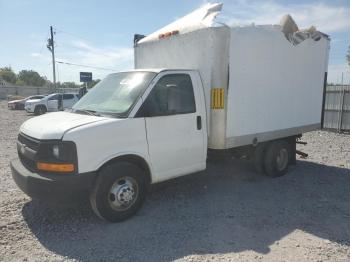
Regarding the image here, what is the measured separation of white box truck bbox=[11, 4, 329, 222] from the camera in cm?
395

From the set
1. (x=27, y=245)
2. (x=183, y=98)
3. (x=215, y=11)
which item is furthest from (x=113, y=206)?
(x=215, y=11)

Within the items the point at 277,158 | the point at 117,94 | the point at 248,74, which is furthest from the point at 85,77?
the point at 248,74

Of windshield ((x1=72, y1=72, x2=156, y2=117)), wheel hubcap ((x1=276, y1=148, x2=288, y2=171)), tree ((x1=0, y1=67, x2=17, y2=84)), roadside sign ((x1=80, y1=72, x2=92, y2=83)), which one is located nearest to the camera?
windshield ((x1=72, y1=72, x2=156, y2=117))

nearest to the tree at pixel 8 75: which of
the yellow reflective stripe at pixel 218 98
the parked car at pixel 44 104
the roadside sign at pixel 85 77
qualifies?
the parked car at pixel 44 104

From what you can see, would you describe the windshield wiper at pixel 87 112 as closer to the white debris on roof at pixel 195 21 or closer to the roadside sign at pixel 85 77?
the white debris on roof at pixel 195 21

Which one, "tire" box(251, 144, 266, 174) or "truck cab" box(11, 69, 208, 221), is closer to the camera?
"truck cab" box(11, 69, 208, 221)

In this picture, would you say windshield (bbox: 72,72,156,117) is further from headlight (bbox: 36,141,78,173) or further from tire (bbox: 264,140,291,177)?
tire (bbox: 264,140,291,177)

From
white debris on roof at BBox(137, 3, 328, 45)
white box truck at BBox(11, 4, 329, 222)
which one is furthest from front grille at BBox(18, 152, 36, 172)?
white debris on roof at BBox(137, 3, 328, 45)

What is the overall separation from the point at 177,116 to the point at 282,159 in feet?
10.6

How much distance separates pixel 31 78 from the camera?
9219cm

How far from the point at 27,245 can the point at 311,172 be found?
5.92 meters

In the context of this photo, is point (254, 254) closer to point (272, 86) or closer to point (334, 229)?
point (334, 229)

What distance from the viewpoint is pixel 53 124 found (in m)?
4.15

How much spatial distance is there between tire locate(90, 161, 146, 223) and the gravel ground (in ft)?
0.59
